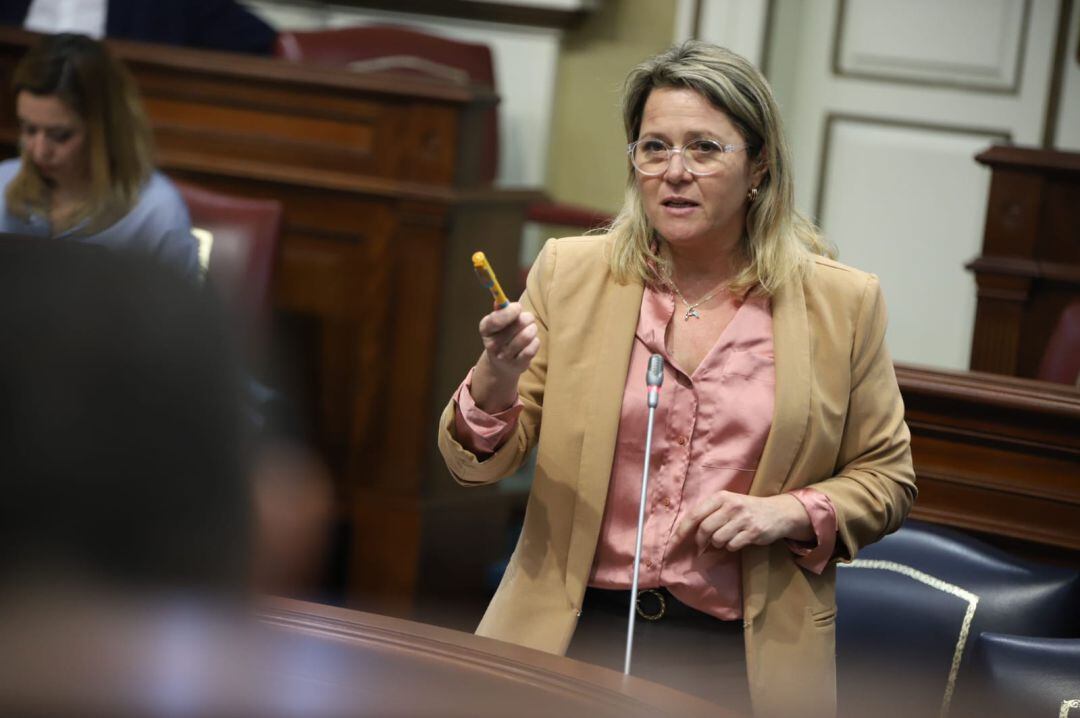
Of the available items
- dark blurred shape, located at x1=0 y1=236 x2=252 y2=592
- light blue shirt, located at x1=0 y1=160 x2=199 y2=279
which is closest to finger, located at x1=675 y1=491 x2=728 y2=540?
dark blurred shape, located at x1=0 y1=236 x2=252 y2=592

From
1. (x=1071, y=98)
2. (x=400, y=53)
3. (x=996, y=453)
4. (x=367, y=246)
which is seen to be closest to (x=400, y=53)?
(x=400, y=53)

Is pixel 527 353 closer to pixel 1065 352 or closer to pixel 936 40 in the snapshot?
pixel 1065 352

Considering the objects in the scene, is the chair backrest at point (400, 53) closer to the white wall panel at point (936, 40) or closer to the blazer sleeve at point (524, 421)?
the white wall panel at point (936, 40)

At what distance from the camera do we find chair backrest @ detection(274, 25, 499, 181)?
489 cm

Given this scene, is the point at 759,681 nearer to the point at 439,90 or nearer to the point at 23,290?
the point at 23,290

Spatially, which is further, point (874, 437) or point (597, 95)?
point (597, 95)

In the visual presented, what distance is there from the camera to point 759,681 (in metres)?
1.78

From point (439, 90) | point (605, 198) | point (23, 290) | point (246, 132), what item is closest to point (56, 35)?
point (246, 132)

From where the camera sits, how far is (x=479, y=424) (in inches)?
69.5

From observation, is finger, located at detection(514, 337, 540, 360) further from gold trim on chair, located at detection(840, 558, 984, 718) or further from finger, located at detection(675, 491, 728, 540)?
gold trim on chair, located at detection(840, 558, 984, 718)

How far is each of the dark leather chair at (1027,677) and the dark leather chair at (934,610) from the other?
225 mm

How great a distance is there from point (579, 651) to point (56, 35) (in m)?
2.20

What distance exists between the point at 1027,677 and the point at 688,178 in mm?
760

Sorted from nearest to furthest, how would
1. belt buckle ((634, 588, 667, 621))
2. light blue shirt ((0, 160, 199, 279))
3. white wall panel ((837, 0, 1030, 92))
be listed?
1. belt buckle ((634, 588, 667, 621))
2. light blue shirt ((0, 160, 199, 279))
3. white wall panel ((837, 0, 1030, 92))
